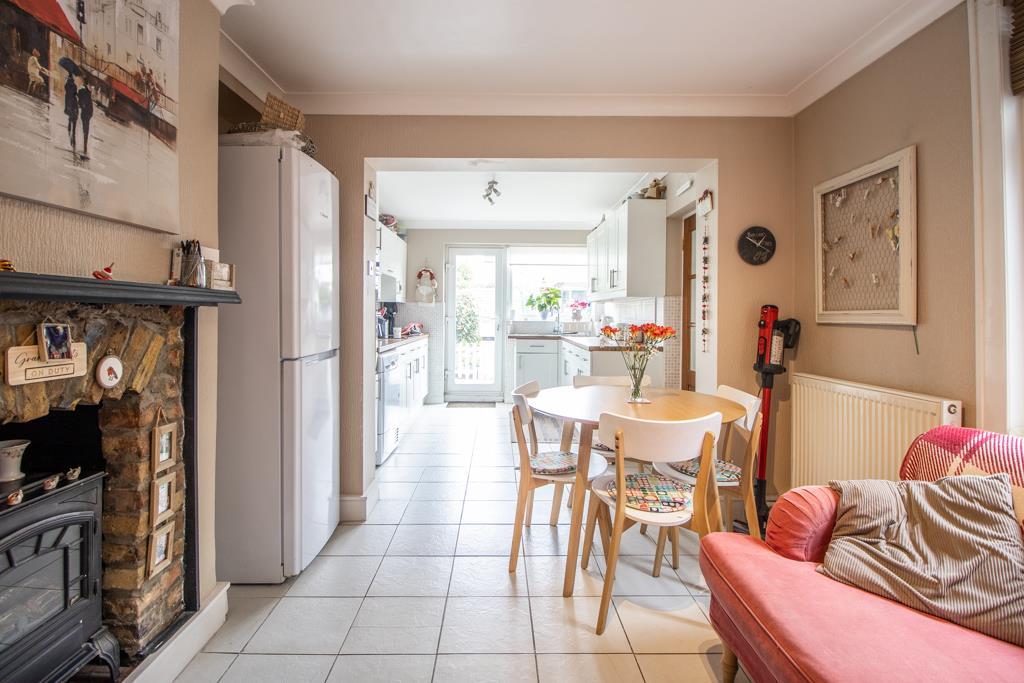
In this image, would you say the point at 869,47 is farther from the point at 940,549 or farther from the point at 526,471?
the point at 526,471

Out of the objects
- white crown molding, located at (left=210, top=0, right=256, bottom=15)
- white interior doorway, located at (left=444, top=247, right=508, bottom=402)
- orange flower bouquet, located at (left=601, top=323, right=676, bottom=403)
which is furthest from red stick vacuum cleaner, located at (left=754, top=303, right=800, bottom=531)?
white interior doorway, located at (left=444, top=247, right=508, bottom=402)

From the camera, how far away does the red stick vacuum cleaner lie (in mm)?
→ 2764

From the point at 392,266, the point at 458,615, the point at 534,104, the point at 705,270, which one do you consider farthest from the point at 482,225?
the point at 458,615

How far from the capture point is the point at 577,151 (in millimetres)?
2898

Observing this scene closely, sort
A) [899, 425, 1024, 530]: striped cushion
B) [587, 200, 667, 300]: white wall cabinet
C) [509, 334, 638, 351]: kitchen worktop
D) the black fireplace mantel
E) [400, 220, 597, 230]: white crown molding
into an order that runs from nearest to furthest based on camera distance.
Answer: the black fireplace mantel
[899, 425, 1024, 530]: striped cushion
[587, 200, 667, 300]: white wall cabinet
[509, 334, 638, 351]: kitchen worktop
[400, 220, 597, 230]: white crown molding

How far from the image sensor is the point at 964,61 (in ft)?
6.18

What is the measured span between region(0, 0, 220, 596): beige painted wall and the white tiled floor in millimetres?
366

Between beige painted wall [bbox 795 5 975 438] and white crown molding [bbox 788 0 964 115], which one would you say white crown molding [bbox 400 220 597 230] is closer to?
white crown molding [bbox 788 0 964 115]

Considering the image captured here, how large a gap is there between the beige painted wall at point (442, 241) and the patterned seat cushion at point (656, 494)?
5.06 m

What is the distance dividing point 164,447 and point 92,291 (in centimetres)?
68

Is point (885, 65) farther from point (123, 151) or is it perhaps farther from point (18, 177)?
point (18, 177)

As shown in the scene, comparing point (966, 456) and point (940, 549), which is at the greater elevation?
point (966, 456)

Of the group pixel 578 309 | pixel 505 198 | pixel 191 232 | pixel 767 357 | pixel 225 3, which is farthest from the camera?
pixel 578 309

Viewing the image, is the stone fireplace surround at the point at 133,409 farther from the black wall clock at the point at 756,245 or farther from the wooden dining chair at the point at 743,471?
the black wall clock at the point at 756,245
